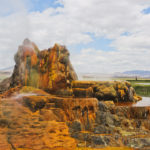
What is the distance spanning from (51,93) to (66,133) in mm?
4310

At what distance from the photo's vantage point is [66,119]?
10109 millimetres

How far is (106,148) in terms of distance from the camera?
29.1 feet

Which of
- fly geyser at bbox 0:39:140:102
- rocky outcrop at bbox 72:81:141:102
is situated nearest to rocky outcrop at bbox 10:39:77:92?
fly geyser at bbox 0:39:140:102

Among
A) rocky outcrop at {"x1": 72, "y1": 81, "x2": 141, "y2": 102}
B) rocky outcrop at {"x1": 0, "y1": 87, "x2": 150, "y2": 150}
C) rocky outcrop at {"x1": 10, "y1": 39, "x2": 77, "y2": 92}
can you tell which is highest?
rocky outcrop at {"x1": 10, "y1": 39, "x2": 77, "y2": 92}

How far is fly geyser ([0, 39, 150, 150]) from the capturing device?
9.04 meters

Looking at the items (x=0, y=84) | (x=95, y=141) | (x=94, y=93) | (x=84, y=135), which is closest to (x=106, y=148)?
(x=95, y=141)

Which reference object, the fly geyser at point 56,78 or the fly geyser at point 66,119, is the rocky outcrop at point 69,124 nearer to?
the fly geyser at point 66,119

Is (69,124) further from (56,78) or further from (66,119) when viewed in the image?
(56,78)

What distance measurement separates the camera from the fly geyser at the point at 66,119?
29.7 feet

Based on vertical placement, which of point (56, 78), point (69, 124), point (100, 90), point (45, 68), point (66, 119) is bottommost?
point (69, 124)

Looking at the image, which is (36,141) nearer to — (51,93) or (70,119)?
(70,119)

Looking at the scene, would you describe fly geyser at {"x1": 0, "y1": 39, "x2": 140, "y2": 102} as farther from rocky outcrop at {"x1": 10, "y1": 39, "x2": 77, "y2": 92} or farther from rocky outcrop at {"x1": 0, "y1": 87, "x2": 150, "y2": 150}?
rocky outcrop at {"x1": 0, "y1": 87, "x2": 150, "y2": 150}

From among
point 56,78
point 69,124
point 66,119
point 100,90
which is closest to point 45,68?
point 56,78

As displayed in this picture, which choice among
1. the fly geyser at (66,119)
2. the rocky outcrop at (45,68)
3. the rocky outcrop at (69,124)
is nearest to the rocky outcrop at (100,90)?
the fly geyser at (66,119)
